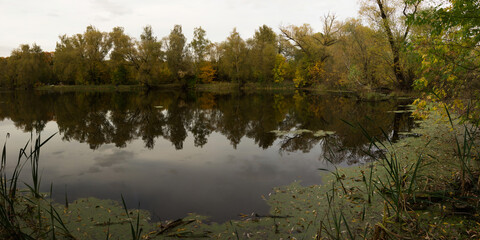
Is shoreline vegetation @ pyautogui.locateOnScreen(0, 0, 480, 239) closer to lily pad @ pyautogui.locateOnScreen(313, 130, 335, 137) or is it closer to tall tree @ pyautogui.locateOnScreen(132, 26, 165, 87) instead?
tall tree @ pyautogui.locateOnScreen(132, 26, 165, 87)

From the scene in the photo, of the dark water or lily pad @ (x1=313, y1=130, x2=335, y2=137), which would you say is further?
lily pad @ (x1=313, y1=130, x2=335, y2=137)

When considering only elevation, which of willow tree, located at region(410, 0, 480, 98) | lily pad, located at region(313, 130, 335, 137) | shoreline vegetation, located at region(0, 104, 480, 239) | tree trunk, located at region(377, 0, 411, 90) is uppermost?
tree trunk, located at region(377, 0, 411, 90)

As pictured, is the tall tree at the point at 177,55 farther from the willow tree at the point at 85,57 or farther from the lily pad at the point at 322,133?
the lily pad at the point at 322,133

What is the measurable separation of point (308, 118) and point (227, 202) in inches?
487

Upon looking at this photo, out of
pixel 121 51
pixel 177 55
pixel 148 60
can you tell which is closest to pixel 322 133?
pixel 177 55

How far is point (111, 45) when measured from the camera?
57438 mm

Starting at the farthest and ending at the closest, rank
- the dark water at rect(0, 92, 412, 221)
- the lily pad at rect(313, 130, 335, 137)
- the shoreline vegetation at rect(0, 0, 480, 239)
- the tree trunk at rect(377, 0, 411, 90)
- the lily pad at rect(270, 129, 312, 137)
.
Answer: the tree trunk at rect(377, 0, 411, 90) → the lily pad at rect(270, 129, 312, 137) → the lily pad at rect(313, 130, 335, 137) → the dark water at rect(0, 92, 412, 221) → the shoreline vegetation at rect(0, 0, 480, 239)

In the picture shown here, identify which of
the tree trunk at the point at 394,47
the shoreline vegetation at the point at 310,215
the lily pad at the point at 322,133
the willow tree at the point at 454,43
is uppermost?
the tree trunk at the point at 394,47

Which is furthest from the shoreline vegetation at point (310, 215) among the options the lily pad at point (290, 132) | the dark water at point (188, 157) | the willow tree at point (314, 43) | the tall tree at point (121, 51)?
the tall tree at point (121, 51)

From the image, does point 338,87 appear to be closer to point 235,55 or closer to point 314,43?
point 314,43

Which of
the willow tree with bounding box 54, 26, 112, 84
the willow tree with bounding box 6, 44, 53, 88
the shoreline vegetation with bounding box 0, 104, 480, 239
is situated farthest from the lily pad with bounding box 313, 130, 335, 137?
the willow tree with bounding box 6, 44, 53, 88

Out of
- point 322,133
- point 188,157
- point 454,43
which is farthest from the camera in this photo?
point 322,133

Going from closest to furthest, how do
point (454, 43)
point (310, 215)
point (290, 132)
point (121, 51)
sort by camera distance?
point (310, 215), point (454, 43), point (290, 132), point (121, 51)

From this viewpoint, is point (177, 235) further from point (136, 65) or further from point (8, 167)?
point (136, 65)
